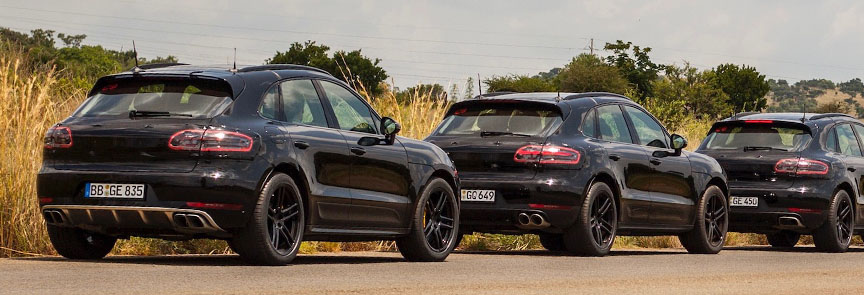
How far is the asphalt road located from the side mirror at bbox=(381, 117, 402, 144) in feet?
3.38

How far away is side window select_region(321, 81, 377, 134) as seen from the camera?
12.2m

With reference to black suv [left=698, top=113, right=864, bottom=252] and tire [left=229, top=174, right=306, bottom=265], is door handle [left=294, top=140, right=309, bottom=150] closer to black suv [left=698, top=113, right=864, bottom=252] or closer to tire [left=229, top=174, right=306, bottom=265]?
tire [left=229, top=174, right=306, bottom=265]

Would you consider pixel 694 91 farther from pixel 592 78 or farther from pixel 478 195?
pixel 478 195

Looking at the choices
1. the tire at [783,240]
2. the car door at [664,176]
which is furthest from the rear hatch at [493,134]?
the tire at [783,240]

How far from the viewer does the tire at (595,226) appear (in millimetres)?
14336

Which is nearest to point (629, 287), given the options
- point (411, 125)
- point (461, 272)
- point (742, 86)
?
point (461, 272)

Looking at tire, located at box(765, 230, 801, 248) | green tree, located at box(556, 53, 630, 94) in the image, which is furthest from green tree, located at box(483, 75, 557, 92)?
tire, located at box(765, 230, 801, 248)

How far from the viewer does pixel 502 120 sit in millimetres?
14695

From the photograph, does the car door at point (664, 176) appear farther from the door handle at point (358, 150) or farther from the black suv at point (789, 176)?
the door handle at point (358, 150)

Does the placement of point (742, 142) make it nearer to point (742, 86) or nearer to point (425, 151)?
point (425, 151)

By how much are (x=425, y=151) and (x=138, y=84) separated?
2775 mm

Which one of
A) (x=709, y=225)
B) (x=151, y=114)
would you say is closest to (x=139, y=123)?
(x=151, y=114)

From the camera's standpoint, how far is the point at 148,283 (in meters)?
9.31

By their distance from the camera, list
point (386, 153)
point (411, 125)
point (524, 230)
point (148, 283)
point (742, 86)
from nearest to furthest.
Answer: point (148, 283) < point (386, 153) < point (524, 230) < point (411, 125) < point (742, 86)
